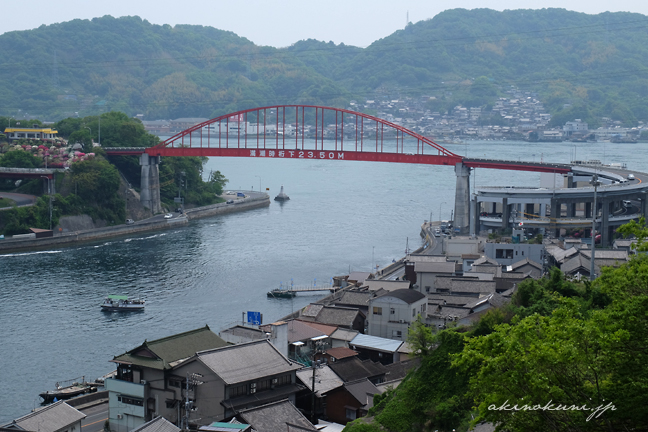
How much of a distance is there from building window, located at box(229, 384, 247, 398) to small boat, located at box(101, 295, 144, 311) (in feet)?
27.7

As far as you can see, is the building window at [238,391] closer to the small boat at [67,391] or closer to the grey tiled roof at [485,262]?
the small boat at [67,391]

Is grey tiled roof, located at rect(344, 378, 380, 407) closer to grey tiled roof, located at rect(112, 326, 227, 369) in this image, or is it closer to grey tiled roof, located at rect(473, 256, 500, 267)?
grey tiled roof, located at rect(112, 326, 227, 369)

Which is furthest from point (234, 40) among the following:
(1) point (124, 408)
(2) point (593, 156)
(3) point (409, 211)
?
(1) point (124, 408)

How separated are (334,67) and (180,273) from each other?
96.0 meters

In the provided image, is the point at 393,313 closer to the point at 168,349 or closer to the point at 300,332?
the point at 300,332

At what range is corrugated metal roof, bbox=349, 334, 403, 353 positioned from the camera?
13.7 m

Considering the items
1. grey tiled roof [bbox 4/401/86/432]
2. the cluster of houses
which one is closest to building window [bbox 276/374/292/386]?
the cluster of houses

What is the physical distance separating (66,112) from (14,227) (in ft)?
181

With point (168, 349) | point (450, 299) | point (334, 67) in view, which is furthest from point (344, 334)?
point (334, 67)

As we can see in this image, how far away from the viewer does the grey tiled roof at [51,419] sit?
1030 cm

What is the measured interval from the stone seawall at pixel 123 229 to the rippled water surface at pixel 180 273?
82 cm

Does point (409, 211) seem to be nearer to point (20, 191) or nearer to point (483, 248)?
point (483, 248)

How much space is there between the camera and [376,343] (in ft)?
45.9

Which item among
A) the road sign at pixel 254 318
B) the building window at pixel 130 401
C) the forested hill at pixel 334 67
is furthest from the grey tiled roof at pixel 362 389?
the forested hill at pixel 334 67
